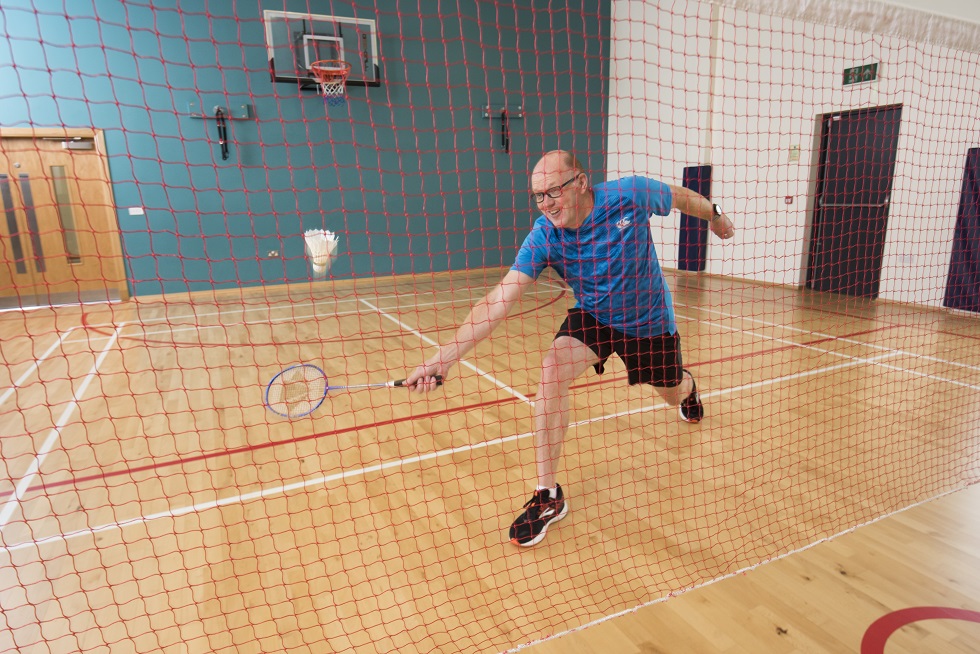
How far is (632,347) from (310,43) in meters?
7.61

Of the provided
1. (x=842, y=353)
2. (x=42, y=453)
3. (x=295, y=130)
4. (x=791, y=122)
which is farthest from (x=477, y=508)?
(x=295, y=130)

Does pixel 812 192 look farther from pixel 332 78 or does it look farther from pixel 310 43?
pixel 310 43

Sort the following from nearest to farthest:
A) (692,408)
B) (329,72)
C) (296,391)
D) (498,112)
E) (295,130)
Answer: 1. (692,408)
2. (296,391)
3. (329,72)
4. (295,130)
5. (498,112)

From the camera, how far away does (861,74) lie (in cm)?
681

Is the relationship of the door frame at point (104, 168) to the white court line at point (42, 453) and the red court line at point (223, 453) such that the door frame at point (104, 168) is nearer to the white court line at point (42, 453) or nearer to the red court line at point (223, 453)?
the white court line at point (42, 453)

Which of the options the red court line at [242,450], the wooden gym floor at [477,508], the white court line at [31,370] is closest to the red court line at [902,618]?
the wooden gym floor at [477,508]

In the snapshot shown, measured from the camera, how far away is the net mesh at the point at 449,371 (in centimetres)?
214

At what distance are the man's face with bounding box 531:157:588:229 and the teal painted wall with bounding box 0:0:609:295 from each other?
14.8 feet

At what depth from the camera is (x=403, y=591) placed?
6.76ft

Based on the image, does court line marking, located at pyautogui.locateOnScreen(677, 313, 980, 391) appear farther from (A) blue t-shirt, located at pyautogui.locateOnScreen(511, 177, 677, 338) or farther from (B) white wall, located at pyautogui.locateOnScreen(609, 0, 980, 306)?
(A) blue t-shirt, located at pyautogui.locateOnScreen(511, 177, 677, 338)

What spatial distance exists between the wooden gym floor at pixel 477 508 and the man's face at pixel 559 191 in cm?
127

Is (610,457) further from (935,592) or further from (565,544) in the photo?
(935,592)

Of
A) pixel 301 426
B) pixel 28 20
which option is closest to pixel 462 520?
pixel 301 426

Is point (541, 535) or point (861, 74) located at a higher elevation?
point (861, 74)
